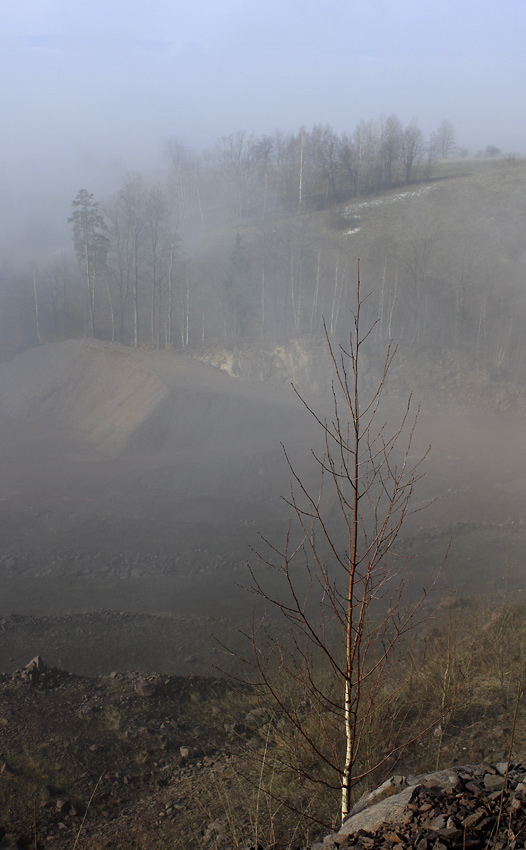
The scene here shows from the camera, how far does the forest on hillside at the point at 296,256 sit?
38.3 metres

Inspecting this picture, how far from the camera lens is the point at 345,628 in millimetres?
3184

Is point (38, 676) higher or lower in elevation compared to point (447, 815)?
lower

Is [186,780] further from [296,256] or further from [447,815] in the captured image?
[296,256]

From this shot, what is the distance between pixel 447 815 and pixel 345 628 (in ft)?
3.74

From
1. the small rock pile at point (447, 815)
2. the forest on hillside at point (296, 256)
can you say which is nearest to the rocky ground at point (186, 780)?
the small rock pile at point (447, 815)

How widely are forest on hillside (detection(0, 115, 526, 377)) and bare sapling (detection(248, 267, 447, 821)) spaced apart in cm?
1801

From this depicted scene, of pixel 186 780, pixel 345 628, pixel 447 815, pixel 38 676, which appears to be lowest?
pixel 38 676

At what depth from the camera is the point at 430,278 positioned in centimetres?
4244

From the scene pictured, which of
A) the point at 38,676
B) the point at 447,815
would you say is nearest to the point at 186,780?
the point at 38,676

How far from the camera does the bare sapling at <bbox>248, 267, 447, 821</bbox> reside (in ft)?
9.89

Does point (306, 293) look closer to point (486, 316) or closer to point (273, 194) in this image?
point (486, 316)

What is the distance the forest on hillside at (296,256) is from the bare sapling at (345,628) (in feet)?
59.1

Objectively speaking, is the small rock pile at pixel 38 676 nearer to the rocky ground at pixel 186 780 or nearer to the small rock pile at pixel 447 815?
the rocky ground at pixel 186 780

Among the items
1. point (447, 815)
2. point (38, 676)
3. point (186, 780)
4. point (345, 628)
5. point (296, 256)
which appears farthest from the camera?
point (296, 256)
